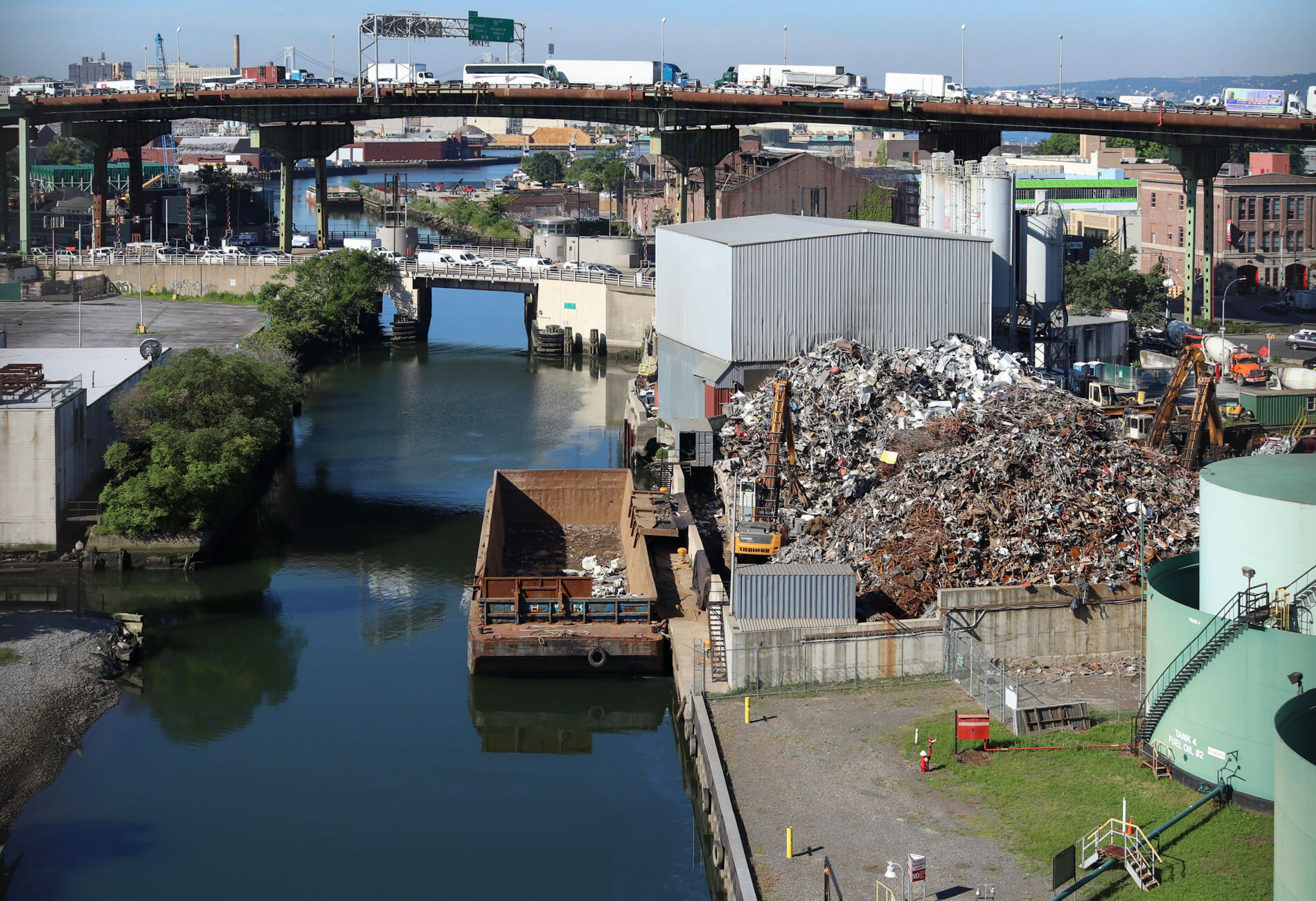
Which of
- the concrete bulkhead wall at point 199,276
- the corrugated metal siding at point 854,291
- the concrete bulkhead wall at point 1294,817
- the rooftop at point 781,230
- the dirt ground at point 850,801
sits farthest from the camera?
the concrete bulkhead wall at point 199,276

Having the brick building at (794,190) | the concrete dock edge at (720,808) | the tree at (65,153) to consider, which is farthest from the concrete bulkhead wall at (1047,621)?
the tree at (65,153)

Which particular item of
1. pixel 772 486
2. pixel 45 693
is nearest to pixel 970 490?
pixel 772 486

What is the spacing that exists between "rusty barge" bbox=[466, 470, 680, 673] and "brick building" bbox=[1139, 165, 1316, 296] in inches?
1847

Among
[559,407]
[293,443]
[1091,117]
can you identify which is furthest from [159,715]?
[1091,117]

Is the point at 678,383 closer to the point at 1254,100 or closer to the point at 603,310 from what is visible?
the point at 603,310

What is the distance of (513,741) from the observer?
2838cm

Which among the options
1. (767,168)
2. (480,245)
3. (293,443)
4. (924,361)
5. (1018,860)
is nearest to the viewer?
(1018,860)

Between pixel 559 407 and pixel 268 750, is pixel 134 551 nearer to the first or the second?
pixel 268 750

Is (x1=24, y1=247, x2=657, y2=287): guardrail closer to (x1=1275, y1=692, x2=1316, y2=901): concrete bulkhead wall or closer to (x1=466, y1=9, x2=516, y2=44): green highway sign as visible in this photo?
(x1=466, y1=9, x2=516, y2=44): green highway sign

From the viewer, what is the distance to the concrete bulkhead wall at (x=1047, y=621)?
27734mm

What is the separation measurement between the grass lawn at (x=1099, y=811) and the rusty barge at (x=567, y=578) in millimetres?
7290

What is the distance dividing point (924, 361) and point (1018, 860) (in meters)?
23.2

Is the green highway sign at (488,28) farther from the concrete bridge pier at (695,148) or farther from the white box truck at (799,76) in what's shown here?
the concrete bridge pier at (695,148)

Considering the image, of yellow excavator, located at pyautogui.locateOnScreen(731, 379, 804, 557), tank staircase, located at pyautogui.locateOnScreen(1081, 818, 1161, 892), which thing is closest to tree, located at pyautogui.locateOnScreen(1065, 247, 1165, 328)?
yellow excavator, located at pyautogui.locateOnScreen(731, 379, 804, 557)
